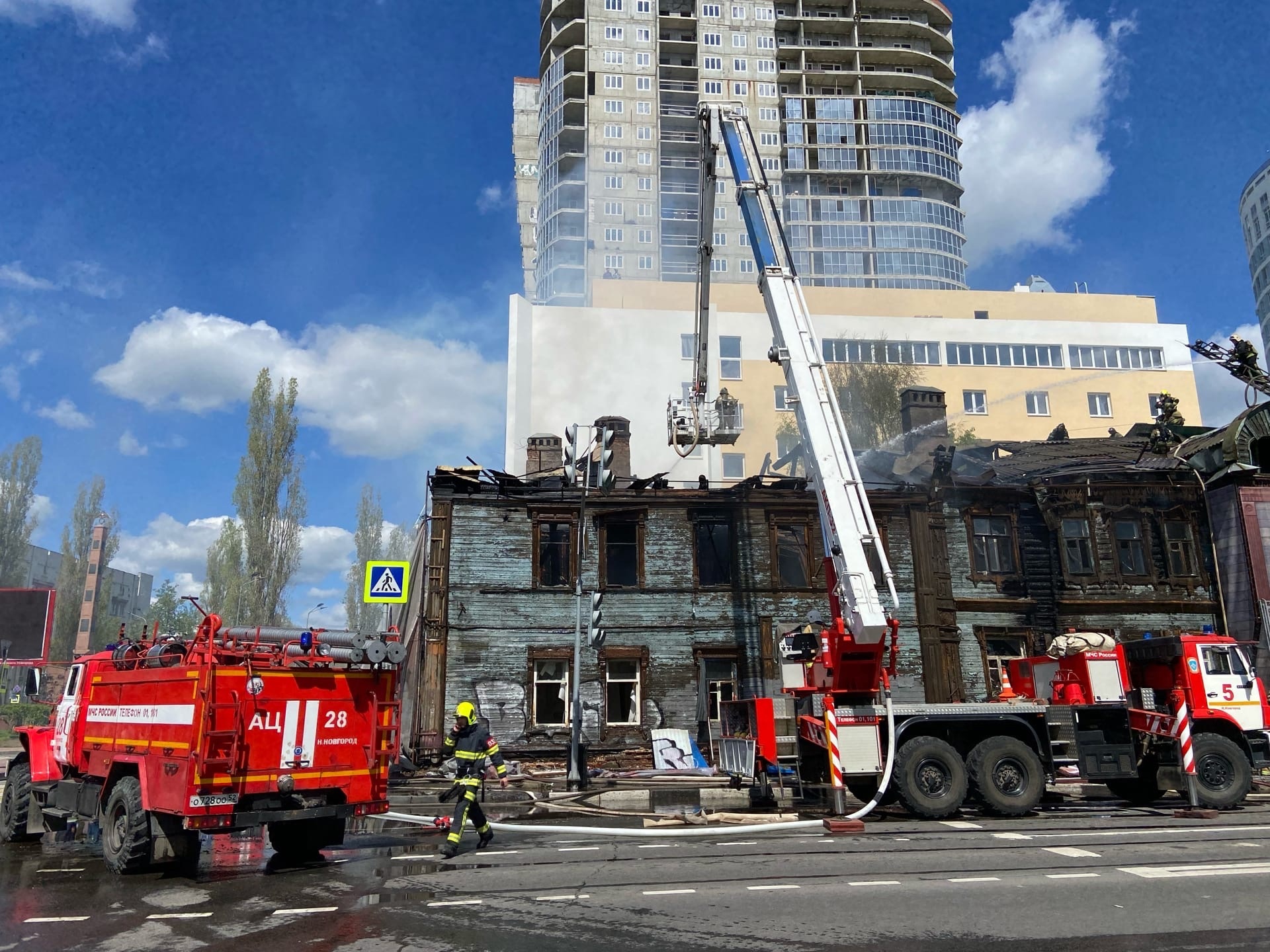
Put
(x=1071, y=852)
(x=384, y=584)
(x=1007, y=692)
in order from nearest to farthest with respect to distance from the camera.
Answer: (x=1071, y=852) < (x=1007, y=692) < (x=384, y=584)

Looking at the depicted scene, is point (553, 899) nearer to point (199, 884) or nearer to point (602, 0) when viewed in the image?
point (199, 884)

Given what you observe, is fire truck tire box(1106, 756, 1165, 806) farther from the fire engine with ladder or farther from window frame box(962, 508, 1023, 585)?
window frame box(962, 508, 1023, 585)

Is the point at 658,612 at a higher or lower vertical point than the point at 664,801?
higher

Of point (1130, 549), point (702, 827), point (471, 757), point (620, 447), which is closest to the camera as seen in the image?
point (471, 757)

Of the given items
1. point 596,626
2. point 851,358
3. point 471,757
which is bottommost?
point 471,757

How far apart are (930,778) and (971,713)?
116 centimetres

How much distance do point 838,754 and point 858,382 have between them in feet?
155

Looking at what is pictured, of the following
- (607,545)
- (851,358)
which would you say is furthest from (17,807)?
(851,358)

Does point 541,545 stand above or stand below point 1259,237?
below

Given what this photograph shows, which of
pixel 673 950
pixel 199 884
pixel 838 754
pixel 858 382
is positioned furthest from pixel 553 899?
pixel 858 382

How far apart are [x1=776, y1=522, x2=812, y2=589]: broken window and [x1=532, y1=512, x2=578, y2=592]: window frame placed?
528cm

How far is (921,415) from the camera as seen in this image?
3097 cm

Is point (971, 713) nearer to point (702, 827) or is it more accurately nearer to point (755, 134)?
point (702, 827)

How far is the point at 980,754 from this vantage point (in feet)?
42.8
